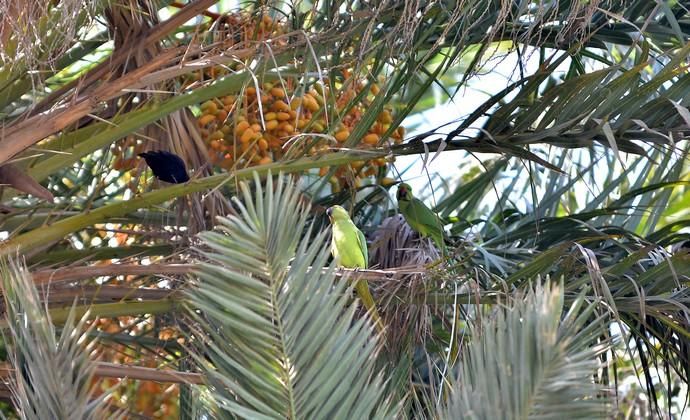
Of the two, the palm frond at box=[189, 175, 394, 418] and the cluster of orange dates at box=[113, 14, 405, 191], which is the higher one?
the cluster of orange dates at box=[113, 14, 405, 191]

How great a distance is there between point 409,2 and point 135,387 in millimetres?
2924

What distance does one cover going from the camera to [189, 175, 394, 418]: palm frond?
1955 millimetres

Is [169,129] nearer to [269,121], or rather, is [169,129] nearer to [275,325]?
[269,121]

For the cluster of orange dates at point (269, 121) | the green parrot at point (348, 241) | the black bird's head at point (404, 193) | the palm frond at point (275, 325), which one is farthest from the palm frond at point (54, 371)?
the black bird's head at point (404, 193)

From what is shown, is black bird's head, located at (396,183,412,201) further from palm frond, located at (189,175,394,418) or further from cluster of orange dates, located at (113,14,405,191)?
palm frond, located at (189,175,394,418)

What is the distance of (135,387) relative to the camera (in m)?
5.28

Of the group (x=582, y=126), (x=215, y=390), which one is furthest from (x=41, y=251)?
(x=582, y=126)

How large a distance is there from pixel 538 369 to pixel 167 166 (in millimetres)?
2357

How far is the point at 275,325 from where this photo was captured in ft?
6.55

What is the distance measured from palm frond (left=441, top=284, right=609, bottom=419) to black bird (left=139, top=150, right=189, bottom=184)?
2.08 metres

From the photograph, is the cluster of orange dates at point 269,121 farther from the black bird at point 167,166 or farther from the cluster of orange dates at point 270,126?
the black bird at point 167,166

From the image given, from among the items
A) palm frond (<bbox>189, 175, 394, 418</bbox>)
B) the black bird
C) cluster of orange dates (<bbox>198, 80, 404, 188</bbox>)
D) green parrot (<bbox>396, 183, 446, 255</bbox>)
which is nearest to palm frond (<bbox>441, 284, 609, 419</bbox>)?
palm frond (<bbox>189, 175, 394, 418</bbox>)

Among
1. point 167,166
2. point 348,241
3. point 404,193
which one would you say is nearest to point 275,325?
point 348,241

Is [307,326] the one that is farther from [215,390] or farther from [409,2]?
[409,2]
